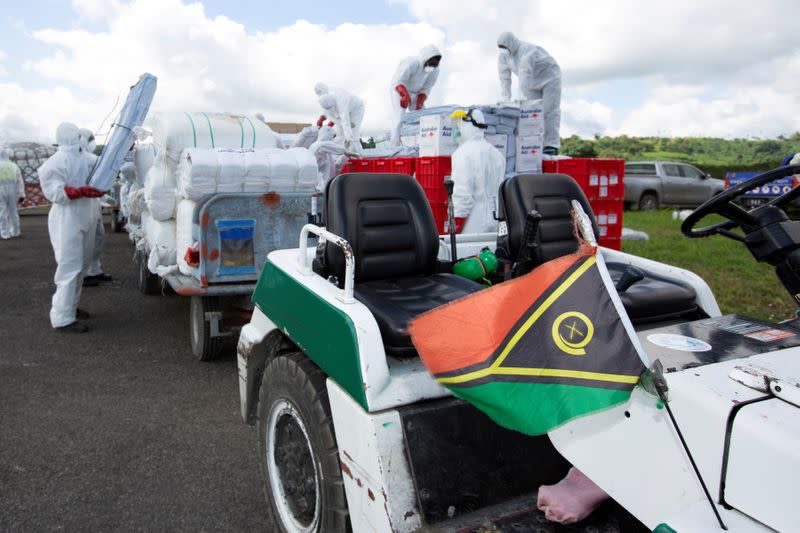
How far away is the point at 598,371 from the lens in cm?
144

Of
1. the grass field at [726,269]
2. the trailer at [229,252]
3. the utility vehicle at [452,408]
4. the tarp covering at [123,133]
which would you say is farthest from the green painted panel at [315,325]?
the grass field at [726,269]

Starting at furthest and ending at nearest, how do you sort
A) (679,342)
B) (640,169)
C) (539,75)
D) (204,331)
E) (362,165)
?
(640,169) < (539,75) < (362,165) < (204,331) < (679,342)

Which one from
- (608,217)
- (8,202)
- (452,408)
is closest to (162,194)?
(452,408)

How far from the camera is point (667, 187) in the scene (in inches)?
701

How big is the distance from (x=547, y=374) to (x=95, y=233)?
6.94 m

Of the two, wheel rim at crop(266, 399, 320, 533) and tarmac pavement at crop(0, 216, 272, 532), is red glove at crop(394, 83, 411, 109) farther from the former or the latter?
wheel rim at crop(266, 399, 320, 533)

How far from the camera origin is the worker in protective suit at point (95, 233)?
21.6 feet

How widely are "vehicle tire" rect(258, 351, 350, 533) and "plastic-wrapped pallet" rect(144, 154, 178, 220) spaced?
10.3ft

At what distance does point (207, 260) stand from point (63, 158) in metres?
2.62

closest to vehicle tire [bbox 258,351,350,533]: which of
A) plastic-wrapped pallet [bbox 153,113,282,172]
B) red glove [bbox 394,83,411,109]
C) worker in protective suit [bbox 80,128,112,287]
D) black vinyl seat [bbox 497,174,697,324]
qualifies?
black vinyl seat [bbox 497,174,697,324]

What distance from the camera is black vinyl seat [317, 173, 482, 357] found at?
2.96m

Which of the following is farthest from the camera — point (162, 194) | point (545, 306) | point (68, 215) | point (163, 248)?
point (68, 215)

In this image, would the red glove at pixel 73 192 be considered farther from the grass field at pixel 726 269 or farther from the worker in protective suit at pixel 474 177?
the grass field at pixel 726 269

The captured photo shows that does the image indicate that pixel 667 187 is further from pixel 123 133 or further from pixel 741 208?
pixel 741 208
